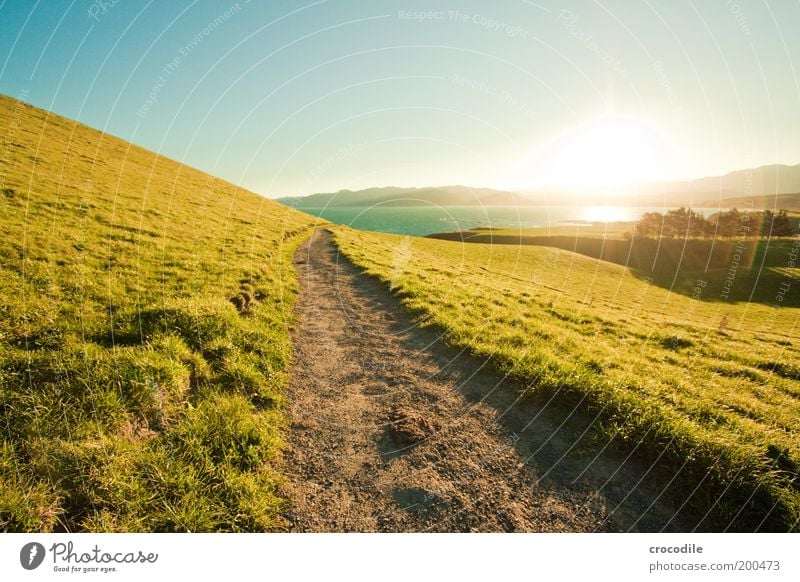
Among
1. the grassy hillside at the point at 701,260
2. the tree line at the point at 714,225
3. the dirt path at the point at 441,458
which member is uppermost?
the tree line at the point at 714,225

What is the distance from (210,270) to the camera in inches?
567

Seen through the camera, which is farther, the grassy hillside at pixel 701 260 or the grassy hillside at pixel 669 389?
the grassy hillside at pixel 701 260

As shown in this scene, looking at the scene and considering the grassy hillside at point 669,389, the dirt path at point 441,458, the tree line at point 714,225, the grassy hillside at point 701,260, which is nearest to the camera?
the dirt path at point 441,458

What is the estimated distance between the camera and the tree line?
254 feet

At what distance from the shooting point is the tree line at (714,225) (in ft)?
254

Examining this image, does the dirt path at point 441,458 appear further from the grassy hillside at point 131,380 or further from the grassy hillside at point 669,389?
the grassy hillside at point 131,380

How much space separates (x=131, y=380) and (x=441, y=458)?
5.33 m

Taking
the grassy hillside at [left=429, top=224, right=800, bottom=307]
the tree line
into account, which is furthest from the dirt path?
the tree line

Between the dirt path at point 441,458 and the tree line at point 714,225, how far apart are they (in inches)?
3516

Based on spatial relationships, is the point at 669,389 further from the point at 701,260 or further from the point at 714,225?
the point at 714,225

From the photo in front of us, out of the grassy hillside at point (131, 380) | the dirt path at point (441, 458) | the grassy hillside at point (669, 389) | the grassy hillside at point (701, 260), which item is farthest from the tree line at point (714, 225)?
the grassy hillside at point (131, 380)

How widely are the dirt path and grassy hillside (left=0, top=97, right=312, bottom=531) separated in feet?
2.22
